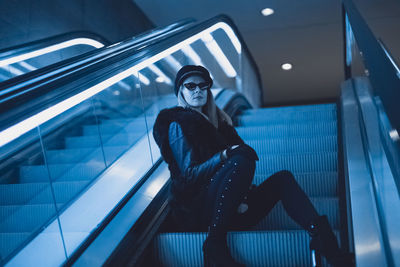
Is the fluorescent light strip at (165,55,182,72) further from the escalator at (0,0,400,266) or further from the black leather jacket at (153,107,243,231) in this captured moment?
the black leather jacket at (153,107,243,231)

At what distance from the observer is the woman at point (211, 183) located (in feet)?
7.25

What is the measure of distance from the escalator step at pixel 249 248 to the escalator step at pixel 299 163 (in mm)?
1432

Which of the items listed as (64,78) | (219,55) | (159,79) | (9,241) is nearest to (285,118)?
(159,79)

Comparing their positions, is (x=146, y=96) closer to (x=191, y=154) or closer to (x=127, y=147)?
(x=127, y=147)

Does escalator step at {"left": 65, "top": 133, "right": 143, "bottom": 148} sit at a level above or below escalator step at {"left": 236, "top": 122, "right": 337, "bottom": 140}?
below

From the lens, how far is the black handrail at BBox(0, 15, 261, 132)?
154 centimetres

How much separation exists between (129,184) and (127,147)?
66 centimetres

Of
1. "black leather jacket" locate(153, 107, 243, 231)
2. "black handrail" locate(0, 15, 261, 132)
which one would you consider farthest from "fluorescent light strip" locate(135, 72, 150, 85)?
"black leather jacket" locate(153, 107, 243, 231)

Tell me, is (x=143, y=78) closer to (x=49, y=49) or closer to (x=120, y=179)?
(x=120, y=179)

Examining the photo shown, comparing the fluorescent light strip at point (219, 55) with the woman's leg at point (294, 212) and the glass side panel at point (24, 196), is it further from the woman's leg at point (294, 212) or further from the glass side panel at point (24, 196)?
the glass side panel at point (24, 196)

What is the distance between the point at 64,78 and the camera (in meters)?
1.96

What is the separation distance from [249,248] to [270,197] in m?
0.36

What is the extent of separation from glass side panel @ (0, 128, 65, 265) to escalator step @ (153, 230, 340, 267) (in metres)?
0.67

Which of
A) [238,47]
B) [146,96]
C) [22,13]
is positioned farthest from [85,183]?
[238,47]
